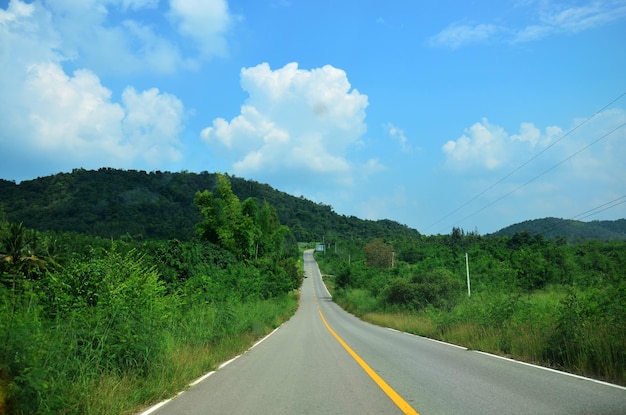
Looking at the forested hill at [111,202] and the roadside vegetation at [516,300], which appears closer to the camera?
the roadside vegetation at [516,300]

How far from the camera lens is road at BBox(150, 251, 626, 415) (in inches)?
268

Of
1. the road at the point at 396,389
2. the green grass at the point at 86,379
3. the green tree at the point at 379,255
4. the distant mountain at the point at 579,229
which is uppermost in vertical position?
the distant mountain at the point at 579,229

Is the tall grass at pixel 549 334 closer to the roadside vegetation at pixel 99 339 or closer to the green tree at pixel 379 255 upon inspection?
the roadside vegetation at pixel 99 339

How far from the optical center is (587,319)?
1103 cm

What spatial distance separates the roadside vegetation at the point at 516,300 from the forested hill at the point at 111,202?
28.2 metres

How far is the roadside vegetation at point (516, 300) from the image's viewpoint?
10.5m

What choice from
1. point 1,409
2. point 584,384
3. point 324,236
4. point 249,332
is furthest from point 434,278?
point 324,236

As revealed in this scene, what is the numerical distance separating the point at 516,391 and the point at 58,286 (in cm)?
940

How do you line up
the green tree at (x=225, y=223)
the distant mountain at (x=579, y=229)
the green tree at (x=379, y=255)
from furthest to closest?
the green tree at (x=379, y=255)
the distant mountain at (x=579, y=229)
the green tree at (x=225, y=223)

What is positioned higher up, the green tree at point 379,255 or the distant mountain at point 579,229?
the distant mountain at point 579,229

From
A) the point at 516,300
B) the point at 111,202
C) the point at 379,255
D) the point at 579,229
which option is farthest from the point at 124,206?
the point at 579,229

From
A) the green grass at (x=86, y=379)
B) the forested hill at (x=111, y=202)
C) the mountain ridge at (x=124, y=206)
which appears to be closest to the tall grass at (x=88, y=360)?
the green grass at (x=86, y=379)

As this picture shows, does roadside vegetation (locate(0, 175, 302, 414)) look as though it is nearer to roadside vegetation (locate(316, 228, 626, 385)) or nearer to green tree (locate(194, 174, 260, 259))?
roadside vegetation (locate(316, 228, 626, 385))

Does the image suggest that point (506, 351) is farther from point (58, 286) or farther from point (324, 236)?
point (324, 236)
